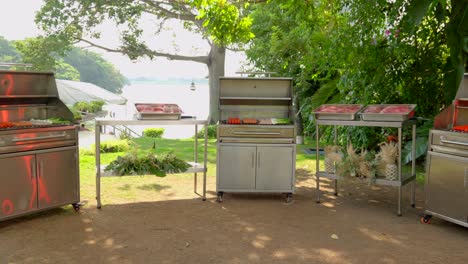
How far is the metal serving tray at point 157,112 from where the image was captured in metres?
4.97

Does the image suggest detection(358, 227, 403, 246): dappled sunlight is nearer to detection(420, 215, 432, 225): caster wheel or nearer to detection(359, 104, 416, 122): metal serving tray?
detection(420, 215, 432, 225): caster wheel

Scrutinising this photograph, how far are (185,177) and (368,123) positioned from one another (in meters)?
2.86

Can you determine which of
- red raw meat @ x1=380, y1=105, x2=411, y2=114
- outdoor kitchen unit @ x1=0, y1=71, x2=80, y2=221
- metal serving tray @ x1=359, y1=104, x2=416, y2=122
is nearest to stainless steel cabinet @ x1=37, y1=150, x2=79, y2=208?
outdoor kitchen unit @ x1=0, y1=71, x2=80, y2=221

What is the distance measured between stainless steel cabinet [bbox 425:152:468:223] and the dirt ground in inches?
7.4

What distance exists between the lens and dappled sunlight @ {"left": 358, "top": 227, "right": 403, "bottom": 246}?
401 centimetres

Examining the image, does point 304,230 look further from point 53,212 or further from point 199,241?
point 53,212

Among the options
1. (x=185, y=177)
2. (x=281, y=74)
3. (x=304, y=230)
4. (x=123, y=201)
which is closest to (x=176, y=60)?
(x=281, y=74)

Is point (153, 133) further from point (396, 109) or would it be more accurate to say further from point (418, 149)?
point (396, 109)

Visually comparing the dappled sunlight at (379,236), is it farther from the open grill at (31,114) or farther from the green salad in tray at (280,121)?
the open grill at (31,114)

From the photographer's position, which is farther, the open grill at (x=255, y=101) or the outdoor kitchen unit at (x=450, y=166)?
the open grill at (x=255, y=101)

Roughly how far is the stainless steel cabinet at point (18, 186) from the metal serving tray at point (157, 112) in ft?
3.87

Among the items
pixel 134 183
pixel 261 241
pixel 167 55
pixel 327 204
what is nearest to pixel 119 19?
pixel 167 55

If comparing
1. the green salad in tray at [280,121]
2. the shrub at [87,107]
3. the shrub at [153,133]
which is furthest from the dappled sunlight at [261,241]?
the shrub at [153,133]

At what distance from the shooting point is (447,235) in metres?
4.19
